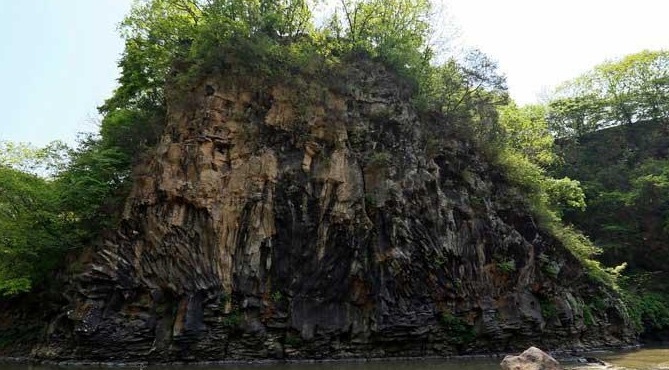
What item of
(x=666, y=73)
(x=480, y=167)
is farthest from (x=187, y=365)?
(x=666, y=73)

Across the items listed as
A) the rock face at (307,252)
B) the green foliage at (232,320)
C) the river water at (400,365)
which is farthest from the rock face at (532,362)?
the green foliage at (232,320)

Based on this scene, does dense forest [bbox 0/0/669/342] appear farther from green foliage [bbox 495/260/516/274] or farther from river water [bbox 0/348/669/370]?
river water [bbox 0/348/669/370]

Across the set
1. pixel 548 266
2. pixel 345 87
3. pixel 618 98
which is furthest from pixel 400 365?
pixel 618 98

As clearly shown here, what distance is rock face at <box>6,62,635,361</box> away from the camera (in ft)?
60.8

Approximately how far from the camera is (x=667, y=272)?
3128 cm

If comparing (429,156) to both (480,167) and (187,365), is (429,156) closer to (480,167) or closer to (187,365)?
(480,167)

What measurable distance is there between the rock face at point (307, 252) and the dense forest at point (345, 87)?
5.28 ft

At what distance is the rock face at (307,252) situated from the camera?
1853 centimetres

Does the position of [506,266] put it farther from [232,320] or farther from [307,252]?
[232,320]

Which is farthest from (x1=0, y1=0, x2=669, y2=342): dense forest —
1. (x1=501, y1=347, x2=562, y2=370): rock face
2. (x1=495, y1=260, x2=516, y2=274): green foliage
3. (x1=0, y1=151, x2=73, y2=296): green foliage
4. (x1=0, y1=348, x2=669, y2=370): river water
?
(x1=501, y1=347, x2=562, y2=370): rock face

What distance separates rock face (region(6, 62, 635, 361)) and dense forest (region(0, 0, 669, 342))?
1.61m

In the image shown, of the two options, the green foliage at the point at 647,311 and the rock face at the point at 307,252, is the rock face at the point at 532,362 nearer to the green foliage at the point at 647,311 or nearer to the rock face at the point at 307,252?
the rock face at the point at 307,252

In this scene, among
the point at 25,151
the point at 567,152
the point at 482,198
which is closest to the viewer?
the point at 25,151

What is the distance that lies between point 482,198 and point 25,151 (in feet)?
79.0
